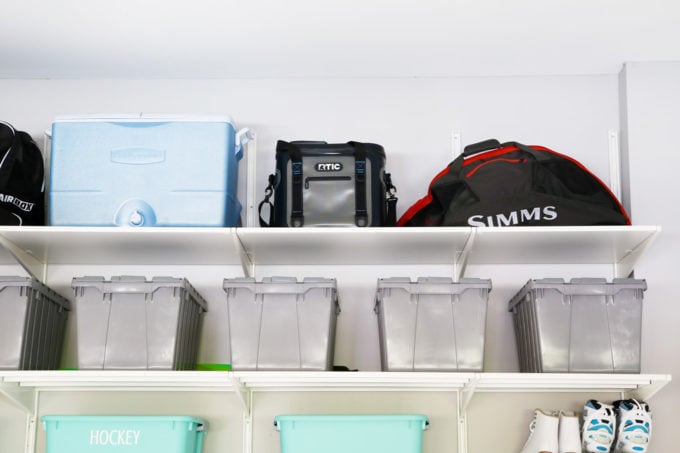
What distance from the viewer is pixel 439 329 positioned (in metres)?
3.19

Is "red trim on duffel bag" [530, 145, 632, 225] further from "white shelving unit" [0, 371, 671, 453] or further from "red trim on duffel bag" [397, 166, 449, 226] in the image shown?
"white shelving unit" [0, 371, 671, 453]

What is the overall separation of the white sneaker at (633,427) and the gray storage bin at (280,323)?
102 cm

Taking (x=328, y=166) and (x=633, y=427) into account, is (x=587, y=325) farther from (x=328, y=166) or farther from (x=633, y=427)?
(x=328, y=166)

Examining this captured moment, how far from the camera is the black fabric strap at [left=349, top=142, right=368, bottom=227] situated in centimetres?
341

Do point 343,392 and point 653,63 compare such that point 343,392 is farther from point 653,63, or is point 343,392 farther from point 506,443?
point 653,63

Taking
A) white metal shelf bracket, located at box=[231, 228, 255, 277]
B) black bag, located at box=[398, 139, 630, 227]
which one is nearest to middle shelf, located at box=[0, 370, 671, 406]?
white metal shelf bracket, located at box=[231, 228, 255, 277]

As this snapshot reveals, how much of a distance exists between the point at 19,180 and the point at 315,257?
45.0 inches

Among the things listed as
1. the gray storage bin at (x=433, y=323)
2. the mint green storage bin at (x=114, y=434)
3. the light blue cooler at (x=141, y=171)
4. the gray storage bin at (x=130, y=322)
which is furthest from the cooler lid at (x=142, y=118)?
the mint green storage bin at (x=114, y=434)

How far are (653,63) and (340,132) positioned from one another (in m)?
1.28

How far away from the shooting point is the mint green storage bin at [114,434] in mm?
3127

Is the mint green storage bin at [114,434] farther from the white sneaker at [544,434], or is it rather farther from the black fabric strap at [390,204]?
the white sneaker at [544,434]

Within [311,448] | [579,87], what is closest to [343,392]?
[311,448]

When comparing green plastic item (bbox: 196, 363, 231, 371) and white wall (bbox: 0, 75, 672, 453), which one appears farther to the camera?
white wall (bbox: 0, 75, 672, 453)

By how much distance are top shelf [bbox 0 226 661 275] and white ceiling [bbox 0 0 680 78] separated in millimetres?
779
